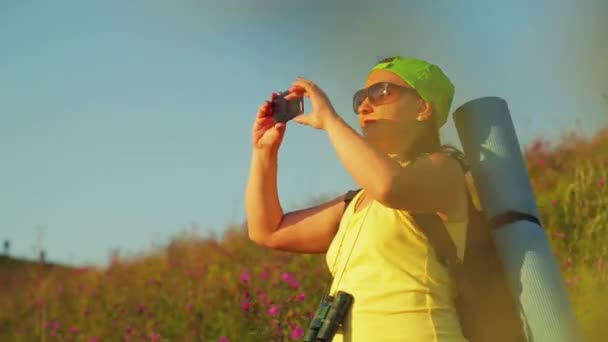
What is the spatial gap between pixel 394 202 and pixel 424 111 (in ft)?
1.13

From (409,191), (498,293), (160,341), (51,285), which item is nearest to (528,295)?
(498,293)

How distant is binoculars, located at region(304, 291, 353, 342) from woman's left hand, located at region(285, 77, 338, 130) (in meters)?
0.40

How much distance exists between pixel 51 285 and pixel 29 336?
123 cm

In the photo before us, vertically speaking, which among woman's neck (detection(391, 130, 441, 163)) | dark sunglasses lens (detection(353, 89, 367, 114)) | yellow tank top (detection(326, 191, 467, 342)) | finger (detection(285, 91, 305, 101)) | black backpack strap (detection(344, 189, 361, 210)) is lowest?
yellow tank top (detection(326, 191, 467, 342))

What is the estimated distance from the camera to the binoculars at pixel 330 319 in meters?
2.20

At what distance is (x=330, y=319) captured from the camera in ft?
7.20

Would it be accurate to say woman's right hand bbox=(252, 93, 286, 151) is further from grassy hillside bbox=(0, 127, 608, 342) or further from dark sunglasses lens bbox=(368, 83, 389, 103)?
grassy hillside bbox=(0, 127, 608, 342)

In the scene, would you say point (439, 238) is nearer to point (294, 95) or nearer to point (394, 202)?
point (394, 202)

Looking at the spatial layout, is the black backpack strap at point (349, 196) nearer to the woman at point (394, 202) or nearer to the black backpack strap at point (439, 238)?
the woman at point (394, 202)

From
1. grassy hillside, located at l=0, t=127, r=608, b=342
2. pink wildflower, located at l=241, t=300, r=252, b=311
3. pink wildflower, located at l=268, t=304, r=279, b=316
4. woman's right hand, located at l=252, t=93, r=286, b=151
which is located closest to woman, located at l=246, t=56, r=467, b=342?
woman's right hand, located at l=252, t=93, r=286, b=151

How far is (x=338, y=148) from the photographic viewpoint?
2.18 m

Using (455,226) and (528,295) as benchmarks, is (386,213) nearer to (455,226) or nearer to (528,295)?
(455,226)

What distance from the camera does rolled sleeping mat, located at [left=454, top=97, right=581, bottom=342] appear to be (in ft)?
7.16

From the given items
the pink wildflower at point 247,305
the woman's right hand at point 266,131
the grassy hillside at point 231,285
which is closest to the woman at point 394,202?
the woman's right hand at point 266,131
